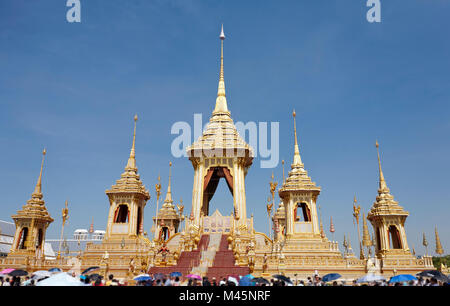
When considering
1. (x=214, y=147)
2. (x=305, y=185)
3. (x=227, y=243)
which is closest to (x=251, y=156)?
(x=214, y=147)

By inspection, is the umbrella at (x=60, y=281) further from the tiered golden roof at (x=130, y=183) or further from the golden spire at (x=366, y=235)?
the golden spire at (x=366, y=235)

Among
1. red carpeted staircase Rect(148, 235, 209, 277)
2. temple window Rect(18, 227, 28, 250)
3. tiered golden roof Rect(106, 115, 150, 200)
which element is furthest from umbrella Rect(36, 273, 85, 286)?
temple window Rect(18, 227, 28, 250)

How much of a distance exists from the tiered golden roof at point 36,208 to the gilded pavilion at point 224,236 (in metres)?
0.12

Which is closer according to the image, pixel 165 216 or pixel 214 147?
pixel 214 147

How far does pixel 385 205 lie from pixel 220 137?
2084cm

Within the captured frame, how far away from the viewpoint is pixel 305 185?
134 feet

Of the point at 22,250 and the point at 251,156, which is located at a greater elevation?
the point at 251,156

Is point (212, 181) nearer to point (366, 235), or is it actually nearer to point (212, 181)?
point (212, 181)

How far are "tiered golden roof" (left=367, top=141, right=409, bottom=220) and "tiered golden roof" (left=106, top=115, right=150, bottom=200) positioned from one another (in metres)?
27.2

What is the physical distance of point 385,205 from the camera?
128 feet

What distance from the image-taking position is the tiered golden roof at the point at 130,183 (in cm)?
4289
